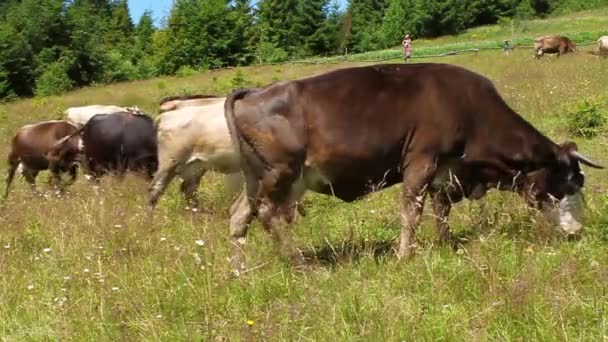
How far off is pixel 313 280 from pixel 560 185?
9.10 ft

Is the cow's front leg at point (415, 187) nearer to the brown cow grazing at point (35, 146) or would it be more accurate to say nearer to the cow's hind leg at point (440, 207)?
the cow's hind leg at point (440, 207)

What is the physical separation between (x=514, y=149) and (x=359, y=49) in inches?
2954

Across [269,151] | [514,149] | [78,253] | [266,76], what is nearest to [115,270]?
[78,253]

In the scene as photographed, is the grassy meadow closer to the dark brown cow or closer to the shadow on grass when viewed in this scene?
the shadow on grass

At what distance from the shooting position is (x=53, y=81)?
61.2 m

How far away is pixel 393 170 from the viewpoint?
648cm

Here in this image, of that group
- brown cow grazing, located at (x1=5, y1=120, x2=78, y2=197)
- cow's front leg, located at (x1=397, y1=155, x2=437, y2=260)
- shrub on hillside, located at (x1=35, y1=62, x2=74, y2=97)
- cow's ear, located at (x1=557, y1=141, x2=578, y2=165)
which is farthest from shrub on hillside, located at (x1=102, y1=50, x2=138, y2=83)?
cow's front leg, located at (x1=397, y1=155, x2=437, y2=260)

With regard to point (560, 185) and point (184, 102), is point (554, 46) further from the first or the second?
point (560, 185)

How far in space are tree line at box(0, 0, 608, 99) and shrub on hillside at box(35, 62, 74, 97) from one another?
0.08 m

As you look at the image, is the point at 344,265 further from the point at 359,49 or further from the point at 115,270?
the point at 359,49

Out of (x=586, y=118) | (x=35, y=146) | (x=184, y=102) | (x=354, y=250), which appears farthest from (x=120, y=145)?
(x=586, y=118)

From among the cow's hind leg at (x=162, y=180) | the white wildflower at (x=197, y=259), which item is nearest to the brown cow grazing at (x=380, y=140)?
the white wildflower at (x=197, y=259)

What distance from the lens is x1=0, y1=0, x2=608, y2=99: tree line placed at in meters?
65.8

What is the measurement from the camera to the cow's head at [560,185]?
263 inches
